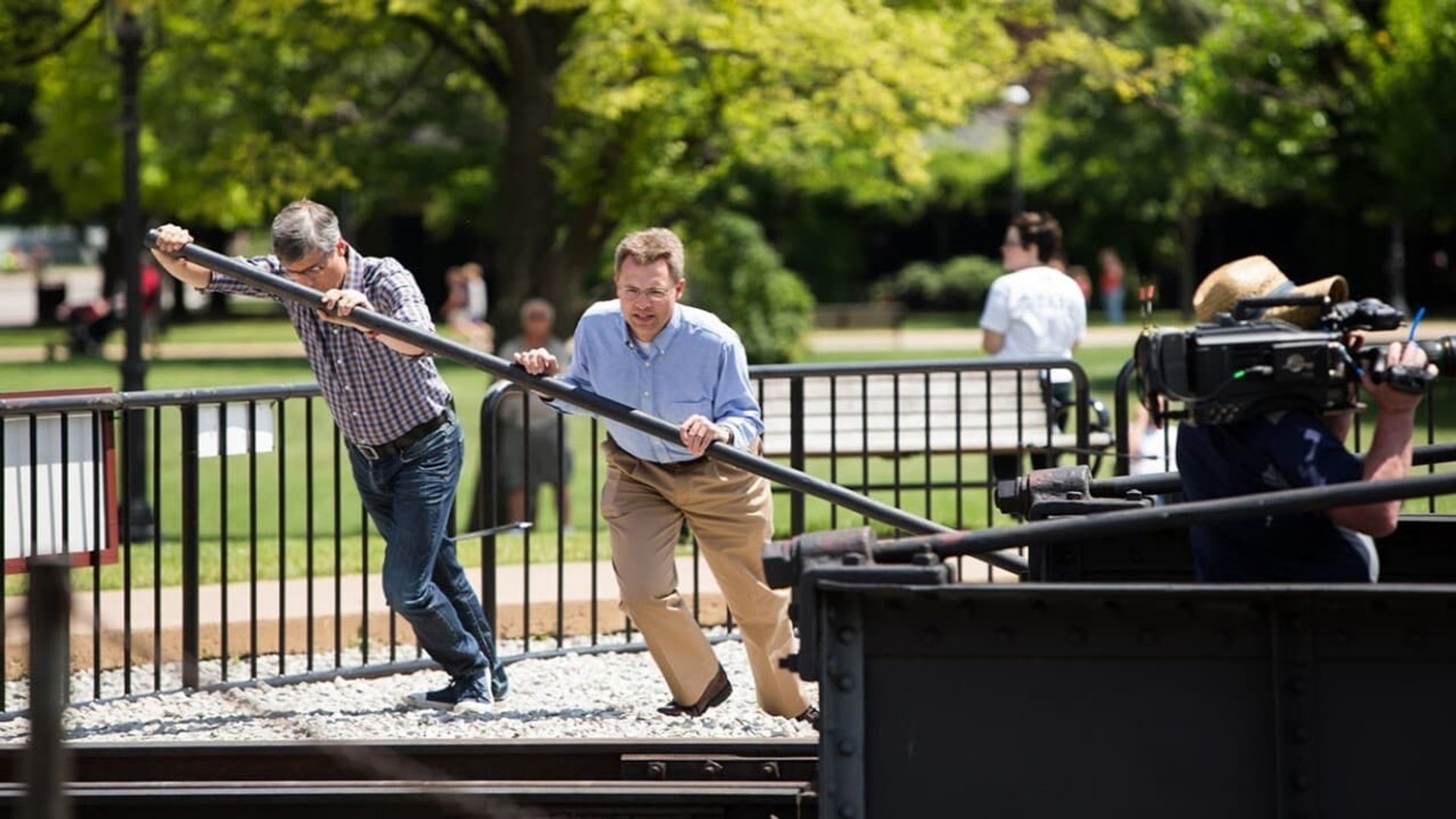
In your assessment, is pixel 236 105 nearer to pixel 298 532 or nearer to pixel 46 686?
pixel 298 532

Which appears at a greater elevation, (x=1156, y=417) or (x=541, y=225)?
(x=541, y=225)

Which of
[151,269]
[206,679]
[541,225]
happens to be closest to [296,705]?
[206,679]

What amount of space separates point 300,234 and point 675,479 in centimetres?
146

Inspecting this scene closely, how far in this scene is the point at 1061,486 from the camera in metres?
5.15

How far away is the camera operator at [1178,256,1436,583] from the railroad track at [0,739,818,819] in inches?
43.5

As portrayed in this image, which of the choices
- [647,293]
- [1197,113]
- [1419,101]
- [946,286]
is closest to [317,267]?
[647,293]

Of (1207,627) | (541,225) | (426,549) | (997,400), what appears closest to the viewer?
(1207,627)

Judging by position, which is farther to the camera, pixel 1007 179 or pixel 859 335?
pixel 1007 179

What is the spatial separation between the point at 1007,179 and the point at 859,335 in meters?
13.0

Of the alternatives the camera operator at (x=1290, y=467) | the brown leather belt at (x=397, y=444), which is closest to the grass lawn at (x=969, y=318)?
the brown leather belt at (x=397, y=444)

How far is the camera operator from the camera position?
4.00 m

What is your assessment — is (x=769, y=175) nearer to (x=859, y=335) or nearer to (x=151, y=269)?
(x=859, y=335)

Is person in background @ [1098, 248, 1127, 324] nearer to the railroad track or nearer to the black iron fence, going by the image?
the black iron fence

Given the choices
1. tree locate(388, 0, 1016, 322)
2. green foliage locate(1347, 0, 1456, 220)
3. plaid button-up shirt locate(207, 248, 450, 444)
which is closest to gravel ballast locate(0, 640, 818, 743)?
plaid button-up shirt locate(207, 248, 450, 444)
